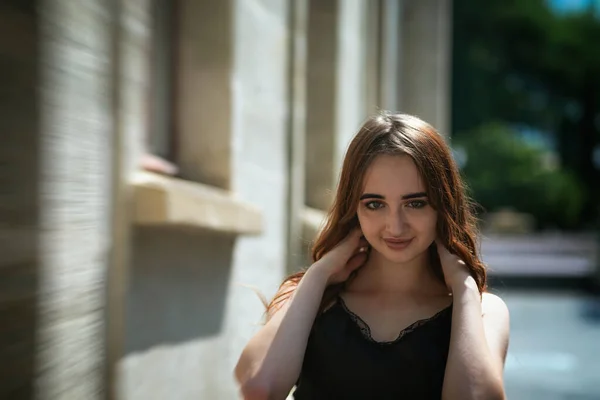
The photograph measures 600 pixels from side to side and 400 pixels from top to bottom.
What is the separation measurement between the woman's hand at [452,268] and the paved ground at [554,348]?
3667 mm

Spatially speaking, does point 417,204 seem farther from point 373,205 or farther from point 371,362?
point 371,362

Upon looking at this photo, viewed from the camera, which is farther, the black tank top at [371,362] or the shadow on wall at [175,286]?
the shadow on wall at [175,286]

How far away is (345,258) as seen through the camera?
242 centimetres

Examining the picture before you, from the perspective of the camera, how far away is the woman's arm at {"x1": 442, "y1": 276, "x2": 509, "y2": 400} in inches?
83.9

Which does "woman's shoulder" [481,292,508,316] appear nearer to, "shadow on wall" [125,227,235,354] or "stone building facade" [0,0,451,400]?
"stone building facade" [0,0,451,400]

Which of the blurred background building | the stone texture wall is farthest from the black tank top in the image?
the stone texture wall

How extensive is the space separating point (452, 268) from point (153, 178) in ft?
3.94

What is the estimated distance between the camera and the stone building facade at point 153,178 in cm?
197

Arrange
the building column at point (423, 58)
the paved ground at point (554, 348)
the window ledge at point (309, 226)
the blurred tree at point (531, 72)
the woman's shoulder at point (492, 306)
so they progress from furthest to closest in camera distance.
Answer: the blurred tree at point (531, 72) < the building column at point (423, 58) < the paved ground at point (554, 348) < the window ledge at point (309, 226) < the woman's shoulder at point (492, 306)

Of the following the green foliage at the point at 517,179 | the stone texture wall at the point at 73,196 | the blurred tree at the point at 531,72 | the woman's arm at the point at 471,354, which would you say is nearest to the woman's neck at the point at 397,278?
the woman's arm at the point at 471,354

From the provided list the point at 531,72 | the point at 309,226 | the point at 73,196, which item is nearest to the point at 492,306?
the point at 73,196

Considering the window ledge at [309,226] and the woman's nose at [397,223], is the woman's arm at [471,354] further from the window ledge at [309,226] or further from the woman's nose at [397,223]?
the window ledge at [309,226]

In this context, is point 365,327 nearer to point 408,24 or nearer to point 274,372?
point 274,372

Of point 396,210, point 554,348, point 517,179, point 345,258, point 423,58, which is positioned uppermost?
point 423,58
